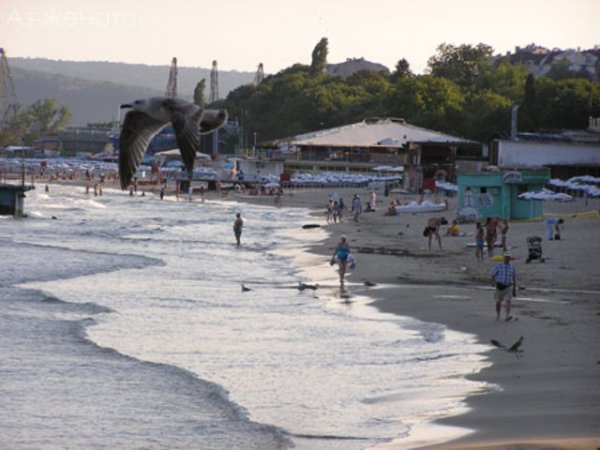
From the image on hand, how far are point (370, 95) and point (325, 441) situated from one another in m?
111

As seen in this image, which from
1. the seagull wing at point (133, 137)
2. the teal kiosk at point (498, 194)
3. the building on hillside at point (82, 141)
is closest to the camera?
the seagull wing at point (133, 137)

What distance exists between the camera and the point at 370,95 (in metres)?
121

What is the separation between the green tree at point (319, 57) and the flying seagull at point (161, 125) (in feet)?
458

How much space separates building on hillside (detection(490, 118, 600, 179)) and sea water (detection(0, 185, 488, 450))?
92.2 feet

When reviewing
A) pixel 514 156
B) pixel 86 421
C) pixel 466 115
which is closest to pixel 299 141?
pixel 466 115

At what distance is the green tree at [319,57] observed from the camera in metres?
150

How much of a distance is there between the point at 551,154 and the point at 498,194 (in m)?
19.6

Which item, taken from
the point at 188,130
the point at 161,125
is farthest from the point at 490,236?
the point at 188,130

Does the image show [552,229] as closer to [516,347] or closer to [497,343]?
[497,343]

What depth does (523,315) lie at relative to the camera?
1847 cm

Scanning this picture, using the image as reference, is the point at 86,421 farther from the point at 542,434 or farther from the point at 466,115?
the point at 466,115

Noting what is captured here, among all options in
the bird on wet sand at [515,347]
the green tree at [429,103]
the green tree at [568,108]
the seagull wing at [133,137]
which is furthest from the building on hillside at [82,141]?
the seagull wing at [133,137]

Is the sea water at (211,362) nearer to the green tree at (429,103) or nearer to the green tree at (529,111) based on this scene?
the green tree at (529,111)

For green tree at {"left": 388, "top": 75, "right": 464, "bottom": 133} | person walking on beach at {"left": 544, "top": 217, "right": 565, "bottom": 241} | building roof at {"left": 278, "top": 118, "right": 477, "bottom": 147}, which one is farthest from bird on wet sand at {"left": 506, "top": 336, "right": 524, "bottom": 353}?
green tree at {"left": 388, "top": 75, "right": 464, "bottom": 133}
